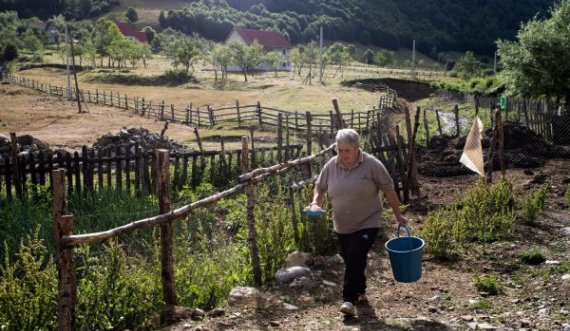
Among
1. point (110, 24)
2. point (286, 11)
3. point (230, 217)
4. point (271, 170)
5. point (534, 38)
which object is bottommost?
point (230, 217)

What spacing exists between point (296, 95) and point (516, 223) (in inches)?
1405

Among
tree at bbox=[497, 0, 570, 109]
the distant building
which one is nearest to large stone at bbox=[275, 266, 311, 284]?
tree at bbox=[497, 0, 570, 109]

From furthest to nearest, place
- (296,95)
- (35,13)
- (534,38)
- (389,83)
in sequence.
A: (35,13) → (389,83) → (296,95) → (534,38)

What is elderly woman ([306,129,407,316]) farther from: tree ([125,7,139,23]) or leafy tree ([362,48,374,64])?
tree ([125,7,139,23])

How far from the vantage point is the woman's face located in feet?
16.0

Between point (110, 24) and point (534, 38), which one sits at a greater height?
point (110, 24)

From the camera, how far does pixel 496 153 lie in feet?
49.0

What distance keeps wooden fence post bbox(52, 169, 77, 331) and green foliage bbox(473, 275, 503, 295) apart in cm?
384

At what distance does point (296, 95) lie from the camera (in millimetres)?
43312

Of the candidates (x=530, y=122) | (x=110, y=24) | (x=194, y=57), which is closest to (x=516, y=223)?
(x=530, y=122)

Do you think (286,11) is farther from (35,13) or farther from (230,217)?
(230,217)

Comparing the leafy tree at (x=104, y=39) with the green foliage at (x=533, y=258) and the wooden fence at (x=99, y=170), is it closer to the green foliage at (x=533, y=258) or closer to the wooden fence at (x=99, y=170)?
the wooden fence at (x=99, y=170)

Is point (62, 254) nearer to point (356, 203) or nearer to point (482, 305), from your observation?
point (356, 203)

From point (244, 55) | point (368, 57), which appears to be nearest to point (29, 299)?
point (244, 55)
